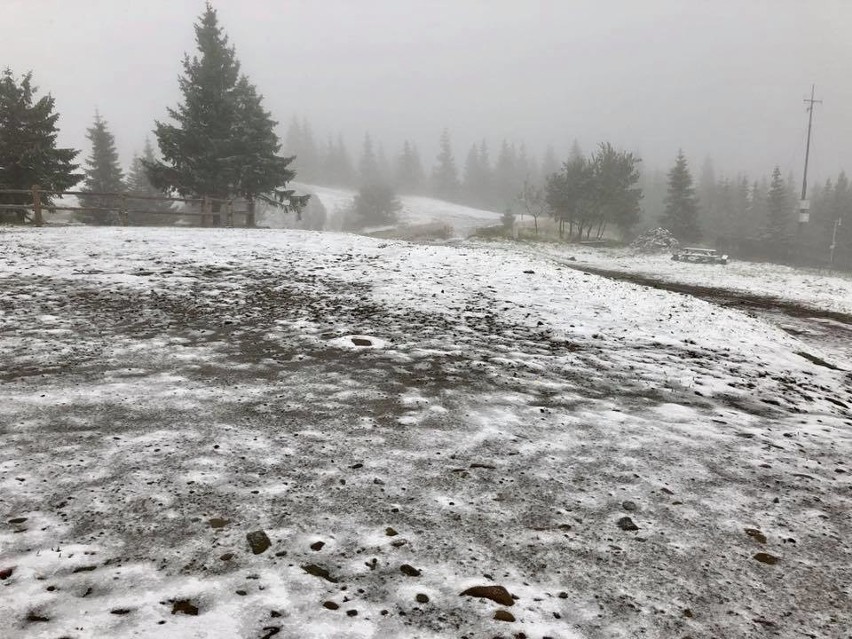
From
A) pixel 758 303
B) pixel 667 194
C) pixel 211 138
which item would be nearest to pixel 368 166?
pixel 667 194

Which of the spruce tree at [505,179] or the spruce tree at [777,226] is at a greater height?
the spruce tree at [505,179]

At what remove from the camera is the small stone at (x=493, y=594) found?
288 cm

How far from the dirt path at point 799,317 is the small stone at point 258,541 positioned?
989cm

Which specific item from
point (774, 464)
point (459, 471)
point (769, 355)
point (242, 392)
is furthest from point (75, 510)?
point (769, 355)

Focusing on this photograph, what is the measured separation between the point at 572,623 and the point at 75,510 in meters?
3.33

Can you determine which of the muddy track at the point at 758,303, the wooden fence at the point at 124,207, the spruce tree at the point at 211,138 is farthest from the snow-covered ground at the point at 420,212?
the muddy track at the point at 758,303

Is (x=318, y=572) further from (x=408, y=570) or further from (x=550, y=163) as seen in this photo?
(x=550, y=163)

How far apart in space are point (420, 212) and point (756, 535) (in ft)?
282

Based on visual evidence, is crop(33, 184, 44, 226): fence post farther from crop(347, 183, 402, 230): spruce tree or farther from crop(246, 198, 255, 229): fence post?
crop(347, 183, 402, 230): spruce tree

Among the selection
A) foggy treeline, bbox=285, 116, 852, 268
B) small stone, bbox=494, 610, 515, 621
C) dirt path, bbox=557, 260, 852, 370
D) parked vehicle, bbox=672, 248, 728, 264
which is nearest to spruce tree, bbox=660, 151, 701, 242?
foggy treeline, bbox=285, 116, 852, 268

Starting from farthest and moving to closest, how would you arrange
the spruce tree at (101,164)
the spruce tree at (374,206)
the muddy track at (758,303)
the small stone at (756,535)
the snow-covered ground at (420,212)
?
the spruce tree at (374,206) → the snow-covered ground at (420,212) → the spruce tree at (101,164) → the muddy track at (758,303) → the small stone at (756,535)

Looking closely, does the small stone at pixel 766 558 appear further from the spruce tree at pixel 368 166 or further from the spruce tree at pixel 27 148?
the spruce tree at pixel 368 166

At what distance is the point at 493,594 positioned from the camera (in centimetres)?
293

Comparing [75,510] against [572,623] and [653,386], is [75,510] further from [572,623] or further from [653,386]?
[653,386]
